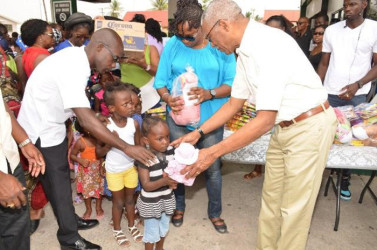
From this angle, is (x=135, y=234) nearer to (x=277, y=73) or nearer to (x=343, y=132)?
(x=277, y=73)

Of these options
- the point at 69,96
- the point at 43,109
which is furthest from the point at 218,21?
the point at 43,109

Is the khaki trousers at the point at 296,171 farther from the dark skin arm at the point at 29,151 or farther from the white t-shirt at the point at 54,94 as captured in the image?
the dark skin arm at the point at 29,151

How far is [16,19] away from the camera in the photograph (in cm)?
3428

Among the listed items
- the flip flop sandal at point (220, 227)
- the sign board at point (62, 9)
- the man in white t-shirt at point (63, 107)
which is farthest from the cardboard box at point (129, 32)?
the sign board at point (62, 9)

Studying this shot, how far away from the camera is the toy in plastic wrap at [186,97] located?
2656 mm

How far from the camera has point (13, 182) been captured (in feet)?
5.41

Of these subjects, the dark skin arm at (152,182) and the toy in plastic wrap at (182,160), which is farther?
the dark skin arm at (152,182)

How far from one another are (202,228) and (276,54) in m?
2.07

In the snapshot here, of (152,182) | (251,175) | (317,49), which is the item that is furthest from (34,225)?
(317,49)

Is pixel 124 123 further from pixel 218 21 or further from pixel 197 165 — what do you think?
pixel 218 21

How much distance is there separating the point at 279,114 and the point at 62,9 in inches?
342

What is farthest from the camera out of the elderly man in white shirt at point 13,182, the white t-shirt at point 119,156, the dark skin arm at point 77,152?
the dark skin arm at point 77,152

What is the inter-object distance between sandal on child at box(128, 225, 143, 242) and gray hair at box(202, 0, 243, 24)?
7.01 feet

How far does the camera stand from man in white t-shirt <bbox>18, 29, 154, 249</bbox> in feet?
6.89
